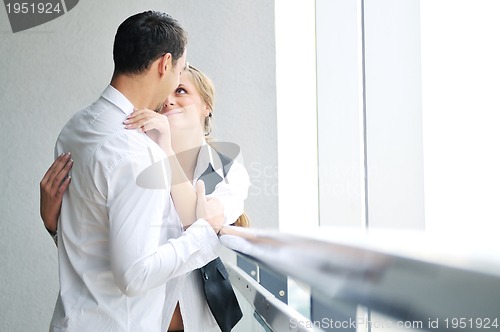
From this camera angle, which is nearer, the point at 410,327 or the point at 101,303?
the point at 410,327

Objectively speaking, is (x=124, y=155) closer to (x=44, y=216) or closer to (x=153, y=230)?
(x=153, y=230)

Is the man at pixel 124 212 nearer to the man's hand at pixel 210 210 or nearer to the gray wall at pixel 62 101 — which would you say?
the man's hand at pixel 210 210

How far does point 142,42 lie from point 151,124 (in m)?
0.18

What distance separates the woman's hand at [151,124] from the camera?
1324 mm

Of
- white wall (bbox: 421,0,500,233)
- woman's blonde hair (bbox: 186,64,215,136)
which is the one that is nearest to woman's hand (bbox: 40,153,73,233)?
woman's blonde hair (bbox: 186,64,215,136)

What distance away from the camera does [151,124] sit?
1447 millimetres

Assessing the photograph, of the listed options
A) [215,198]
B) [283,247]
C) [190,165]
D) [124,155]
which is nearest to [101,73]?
[190,165]

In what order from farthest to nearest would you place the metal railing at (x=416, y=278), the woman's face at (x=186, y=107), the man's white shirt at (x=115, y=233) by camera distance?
the woman's face at (x=186, y=107)
the man's white shirt at (x=115, y=233)
the metal railing at (x=416, y=278)

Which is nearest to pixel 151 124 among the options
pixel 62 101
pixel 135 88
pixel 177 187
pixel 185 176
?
pixel 135 88

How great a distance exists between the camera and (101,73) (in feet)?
10.2

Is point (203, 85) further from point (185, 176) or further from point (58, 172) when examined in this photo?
point (58, 172)

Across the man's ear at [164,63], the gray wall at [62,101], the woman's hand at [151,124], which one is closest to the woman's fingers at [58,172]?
the woman's hand at [151,124]

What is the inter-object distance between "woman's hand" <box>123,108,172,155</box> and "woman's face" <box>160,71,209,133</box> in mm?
464

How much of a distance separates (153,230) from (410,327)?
0.96m
